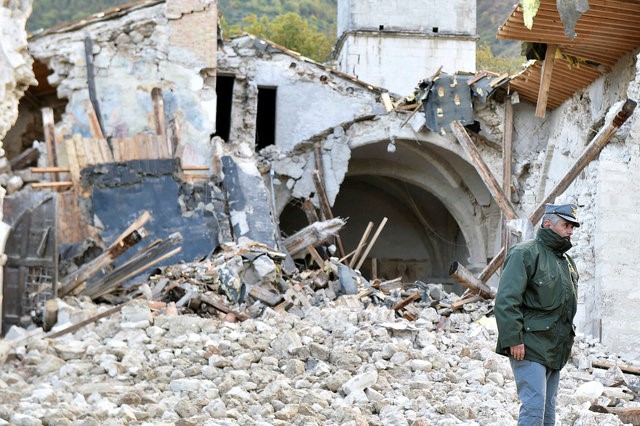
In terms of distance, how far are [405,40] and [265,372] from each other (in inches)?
677

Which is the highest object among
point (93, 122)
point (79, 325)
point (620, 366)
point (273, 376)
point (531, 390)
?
point (93, 122)

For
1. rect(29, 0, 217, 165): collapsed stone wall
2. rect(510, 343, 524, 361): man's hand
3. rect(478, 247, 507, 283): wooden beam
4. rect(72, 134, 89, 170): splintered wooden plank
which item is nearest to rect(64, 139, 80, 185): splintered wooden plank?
rect(72, 134, 89, 170): splintered wooden plank

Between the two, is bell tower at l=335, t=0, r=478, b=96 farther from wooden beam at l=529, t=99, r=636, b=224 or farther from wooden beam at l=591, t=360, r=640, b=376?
wooden beam at l=591, t=360, r=640, b=376

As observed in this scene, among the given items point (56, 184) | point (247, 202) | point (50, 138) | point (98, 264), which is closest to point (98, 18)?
point (50, 138)

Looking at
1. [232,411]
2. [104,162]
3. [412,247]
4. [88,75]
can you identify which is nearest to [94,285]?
[104,162]

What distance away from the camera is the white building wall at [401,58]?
2284cm

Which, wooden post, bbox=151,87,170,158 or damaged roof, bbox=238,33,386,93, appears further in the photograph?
damaged roof, bbox=238,33,386,93

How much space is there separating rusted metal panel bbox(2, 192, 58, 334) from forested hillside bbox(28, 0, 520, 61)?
89.5 feet

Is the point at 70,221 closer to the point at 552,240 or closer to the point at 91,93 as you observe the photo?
the point at 91,93

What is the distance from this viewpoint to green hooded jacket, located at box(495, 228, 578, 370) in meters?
5.05

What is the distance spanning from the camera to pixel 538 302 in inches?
203

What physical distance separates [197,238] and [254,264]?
2.03 metres

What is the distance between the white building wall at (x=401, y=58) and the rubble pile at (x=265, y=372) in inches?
532

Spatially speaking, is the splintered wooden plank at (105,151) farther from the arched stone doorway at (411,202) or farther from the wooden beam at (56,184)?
the arched stone doorway at (411,202)
